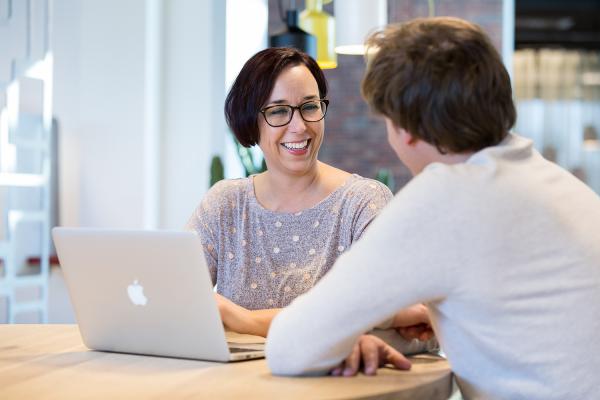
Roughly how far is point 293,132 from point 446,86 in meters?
0.95

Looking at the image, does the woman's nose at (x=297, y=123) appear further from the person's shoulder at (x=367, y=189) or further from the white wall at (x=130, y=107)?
the white wall at (x=130, y=107)

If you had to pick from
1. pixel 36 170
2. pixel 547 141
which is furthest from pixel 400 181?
pixel 36 170

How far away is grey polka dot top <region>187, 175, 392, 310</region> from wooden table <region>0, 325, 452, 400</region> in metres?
0.59

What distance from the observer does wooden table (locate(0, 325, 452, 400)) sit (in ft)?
4.39

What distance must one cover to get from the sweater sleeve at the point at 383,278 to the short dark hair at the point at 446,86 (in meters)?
0.14

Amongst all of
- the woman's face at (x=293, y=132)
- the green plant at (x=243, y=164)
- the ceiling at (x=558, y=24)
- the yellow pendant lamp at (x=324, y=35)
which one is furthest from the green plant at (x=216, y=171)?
the ceiling at (x=558, y=24)

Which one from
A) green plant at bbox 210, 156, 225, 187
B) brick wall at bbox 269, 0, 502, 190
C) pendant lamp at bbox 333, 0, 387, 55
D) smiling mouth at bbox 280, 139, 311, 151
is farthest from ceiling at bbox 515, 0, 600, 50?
smiling mouth at bbox 280, 139, 311, 151

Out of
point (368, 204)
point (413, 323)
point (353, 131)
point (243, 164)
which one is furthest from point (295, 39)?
point (353, 131)

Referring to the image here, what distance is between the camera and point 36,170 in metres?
4.91

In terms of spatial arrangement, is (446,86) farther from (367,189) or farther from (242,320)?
(367,189)

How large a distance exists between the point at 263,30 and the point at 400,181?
297 cm

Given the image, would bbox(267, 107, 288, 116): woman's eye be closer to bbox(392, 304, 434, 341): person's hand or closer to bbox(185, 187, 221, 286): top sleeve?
bbox(185, 187, 221, 286): top sleeve

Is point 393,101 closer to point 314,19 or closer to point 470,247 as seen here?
point 470,247

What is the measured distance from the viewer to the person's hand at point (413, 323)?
5.51ft
